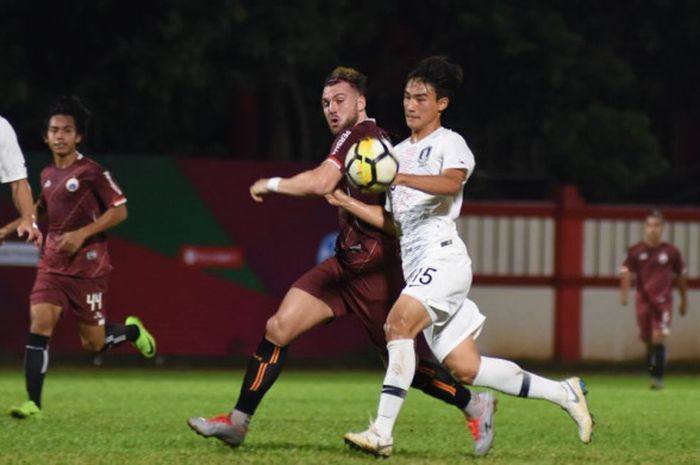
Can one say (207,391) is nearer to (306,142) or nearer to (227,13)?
(227,13)

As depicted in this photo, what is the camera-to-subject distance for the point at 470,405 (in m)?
10.3

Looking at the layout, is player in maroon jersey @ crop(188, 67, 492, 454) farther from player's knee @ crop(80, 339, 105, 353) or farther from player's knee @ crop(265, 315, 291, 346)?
player's knee @ crop(80, 339, 105, 353)

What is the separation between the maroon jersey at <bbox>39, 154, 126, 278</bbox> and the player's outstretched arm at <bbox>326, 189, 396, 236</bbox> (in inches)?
135

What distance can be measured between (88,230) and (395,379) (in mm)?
3992

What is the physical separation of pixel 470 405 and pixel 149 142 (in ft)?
54.8

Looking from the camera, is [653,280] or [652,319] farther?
[653,280]

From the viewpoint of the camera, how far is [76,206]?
13.1 meters

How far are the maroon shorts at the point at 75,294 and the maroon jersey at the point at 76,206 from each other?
0.17 feet

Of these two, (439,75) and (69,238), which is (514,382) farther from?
(69,238)

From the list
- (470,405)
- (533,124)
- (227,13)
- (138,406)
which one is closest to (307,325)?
(470,405)

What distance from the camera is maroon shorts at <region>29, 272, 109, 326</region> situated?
42.8 feet

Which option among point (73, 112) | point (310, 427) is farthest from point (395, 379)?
point (73, 112)

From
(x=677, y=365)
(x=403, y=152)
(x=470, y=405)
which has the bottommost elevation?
(x=677, y=365)

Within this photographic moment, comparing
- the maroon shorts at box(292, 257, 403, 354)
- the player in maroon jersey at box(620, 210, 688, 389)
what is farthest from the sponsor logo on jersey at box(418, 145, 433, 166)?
the player in maroon jersey at box(620, 210, 688, 389)
